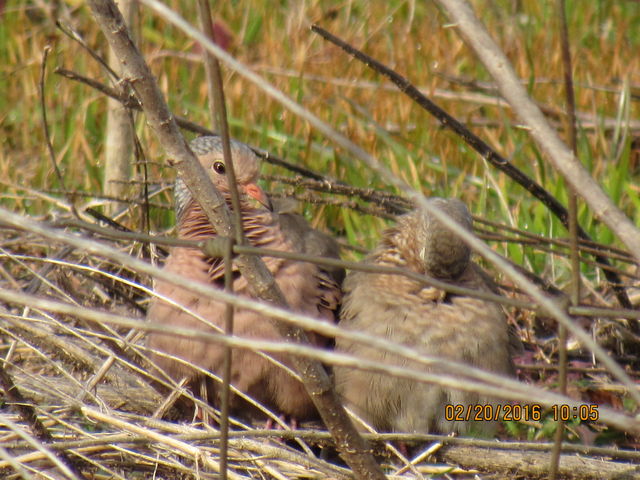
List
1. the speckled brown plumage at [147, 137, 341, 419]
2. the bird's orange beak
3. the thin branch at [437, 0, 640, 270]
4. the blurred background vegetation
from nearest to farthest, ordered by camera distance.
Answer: the thin branch at [437, 0, 640, 270], the speckled brown plumage at [147, 137, 341, 419], the bird's orange beak, the blurred background vegetation

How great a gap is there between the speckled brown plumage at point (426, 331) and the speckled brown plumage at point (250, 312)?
0.12 m

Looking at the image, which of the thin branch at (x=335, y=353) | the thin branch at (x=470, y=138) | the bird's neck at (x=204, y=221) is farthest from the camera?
the bird's neck at (x=204, y=221)

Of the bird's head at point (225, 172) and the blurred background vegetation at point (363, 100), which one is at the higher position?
the blurred background vegetation at point (363, 100)

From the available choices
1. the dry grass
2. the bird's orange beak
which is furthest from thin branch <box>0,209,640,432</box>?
the bird's orange beak

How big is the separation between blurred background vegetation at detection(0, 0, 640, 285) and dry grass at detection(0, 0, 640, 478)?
1 centimetres

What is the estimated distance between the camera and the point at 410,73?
190 inches

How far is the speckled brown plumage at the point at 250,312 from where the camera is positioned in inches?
97.6

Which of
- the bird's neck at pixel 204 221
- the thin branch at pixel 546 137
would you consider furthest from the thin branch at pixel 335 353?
the bird's neck at pixel 204 221

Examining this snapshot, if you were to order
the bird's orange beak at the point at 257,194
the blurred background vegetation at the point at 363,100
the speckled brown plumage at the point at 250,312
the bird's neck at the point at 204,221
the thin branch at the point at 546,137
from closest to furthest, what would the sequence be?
the thin branch at the point at 546,137
the speckled brown plumage at the point at 250,312
the bird's neck at the point at 204,221
the bird's orange beak at the point at 257,194
the blurred background vegetation at the point at 363,100

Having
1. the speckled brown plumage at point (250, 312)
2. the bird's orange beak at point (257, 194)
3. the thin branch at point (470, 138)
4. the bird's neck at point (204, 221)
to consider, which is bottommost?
the speckled brown plumage at point (250, 312)

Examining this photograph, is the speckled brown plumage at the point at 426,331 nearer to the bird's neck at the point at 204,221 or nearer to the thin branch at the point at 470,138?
the thin branch at the point at 470,138

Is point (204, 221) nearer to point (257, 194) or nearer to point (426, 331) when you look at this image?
point (257, 194)

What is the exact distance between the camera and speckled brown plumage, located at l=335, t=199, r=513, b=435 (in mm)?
2412

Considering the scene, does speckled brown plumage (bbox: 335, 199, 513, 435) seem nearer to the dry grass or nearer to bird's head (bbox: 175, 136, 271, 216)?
the dry grass
